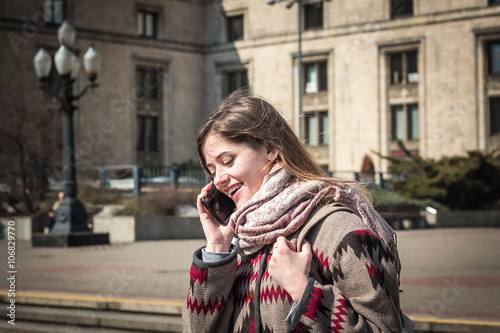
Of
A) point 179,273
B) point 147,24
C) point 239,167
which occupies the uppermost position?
point 147,24

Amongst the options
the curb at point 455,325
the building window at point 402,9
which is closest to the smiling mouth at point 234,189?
the curb at point 455,325

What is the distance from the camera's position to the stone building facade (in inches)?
1451

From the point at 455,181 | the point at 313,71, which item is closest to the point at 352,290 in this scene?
the point at 455,181

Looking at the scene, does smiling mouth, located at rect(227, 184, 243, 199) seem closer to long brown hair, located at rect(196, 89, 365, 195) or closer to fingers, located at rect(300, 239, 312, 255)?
long brown hair, located at rect(196, 89, 365, 195)

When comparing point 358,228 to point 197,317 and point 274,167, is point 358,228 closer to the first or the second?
point 274,167

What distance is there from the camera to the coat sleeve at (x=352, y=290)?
80.9 inches

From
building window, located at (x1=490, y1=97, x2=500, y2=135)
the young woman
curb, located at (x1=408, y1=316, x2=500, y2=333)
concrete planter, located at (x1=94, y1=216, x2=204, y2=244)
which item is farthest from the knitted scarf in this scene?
building window, located at (x1=490, y1=97, x2=500, y2=135)

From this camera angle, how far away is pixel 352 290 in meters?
2.08

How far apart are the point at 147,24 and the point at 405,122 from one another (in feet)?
57.1

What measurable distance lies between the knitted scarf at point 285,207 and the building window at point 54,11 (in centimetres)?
3913

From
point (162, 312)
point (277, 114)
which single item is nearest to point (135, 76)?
point (162, 312)

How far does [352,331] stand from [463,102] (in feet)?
121

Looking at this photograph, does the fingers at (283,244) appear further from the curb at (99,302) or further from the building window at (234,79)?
the building window at (234,79)

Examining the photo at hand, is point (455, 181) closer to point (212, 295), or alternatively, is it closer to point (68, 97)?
point (68, 97)
